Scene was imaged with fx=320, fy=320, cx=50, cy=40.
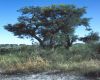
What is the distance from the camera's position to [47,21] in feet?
139

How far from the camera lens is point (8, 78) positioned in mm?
12719

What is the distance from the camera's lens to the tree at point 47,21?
41.9 m

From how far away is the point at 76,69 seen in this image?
1373cm

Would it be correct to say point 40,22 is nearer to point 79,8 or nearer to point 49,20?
point 49,20

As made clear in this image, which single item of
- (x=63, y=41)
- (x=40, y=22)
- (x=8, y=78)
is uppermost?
(x=40, y=22)

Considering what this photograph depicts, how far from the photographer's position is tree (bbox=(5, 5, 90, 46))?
41947mm

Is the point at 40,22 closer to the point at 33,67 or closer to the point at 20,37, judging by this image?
the point at 20,37

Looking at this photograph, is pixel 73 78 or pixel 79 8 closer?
pixel 73 78

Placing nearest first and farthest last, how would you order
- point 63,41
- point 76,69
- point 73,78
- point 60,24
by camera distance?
point 73,78 → point 76,69 → point 63,41 → point 60,24

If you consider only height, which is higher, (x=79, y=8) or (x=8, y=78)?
(x=79, y=8)

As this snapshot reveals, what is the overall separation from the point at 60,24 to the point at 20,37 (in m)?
5.77

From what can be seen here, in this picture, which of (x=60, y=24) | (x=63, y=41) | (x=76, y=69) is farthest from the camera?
(x=60, y=24)

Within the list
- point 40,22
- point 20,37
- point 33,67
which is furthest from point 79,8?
point 33,67

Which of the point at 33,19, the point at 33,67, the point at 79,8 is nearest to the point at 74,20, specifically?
the point at 79,8
